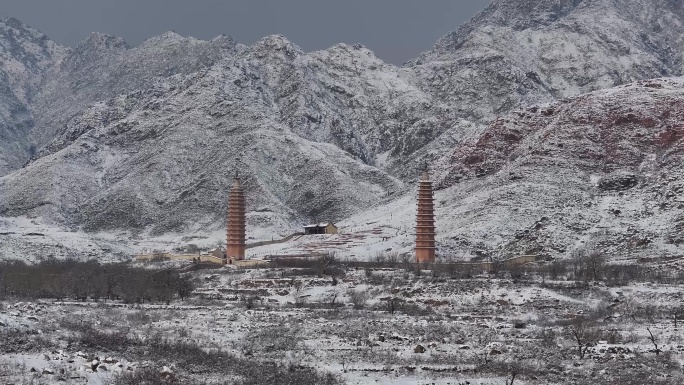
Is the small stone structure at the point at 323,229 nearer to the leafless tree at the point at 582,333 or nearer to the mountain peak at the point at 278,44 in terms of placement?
the leafless tree at the point at 582,333

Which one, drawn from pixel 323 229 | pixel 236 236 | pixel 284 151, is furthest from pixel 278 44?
pixel 236 236

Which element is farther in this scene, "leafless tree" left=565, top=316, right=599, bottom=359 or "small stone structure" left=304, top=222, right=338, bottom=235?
"small stone structure" left=304, top=222, right=338, bottom=235

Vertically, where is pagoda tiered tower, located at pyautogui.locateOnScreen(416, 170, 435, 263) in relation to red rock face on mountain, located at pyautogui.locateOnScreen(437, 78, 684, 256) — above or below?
below

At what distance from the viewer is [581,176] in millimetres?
87312

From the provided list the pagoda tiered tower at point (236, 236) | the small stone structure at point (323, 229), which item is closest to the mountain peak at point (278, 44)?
the small stone structure at point (323, 229)

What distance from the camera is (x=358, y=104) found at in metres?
187

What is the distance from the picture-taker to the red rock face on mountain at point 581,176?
73812mm

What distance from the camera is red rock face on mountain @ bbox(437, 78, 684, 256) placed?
73812mm

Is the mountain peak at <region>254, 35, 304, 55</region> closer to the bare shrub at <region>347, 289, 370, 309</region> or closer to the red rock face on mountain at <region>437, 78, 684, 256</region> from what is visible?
the red rock face on mountain at <region>437, 78, 684, 256</region>

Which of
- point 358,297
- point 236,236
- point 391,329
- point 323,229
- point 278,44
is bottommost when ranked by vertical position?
point 391,329

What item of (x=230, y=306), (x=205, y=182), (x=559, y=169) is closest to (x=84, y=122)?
(x=205, y=182)

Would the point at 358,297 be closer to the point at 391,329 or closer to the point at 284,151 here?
the point at 391,329

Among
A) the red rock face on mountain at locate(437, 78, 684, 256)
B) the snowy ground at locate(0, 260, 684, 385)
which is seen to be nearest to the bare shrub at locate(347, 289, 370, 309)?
the snowy ground at locate(0, 260, 684, 385)

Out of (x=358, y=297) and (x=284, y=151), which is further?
(x=284, y=151)
